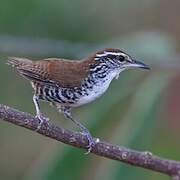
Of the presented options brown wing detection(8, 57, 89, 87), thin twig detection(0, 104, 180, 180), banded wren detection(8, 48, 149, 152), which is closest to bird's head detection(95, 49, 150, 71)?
banded wren detection(8, 48, 149, 152)

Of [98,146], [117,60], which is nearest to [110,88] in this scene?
[117,60]

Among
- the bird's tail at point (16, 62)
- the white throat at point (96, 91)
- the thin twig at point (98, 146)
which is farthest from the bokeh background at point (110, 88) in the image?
the thin twig at point (98, 146)

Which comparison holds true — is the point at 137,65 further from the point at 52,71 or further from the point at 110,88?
the point at 110,88

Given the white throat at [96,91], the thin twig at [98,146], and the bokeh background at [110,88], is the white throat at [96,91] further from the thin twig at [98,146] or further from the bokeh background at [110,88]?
the thin twig at [98,146]

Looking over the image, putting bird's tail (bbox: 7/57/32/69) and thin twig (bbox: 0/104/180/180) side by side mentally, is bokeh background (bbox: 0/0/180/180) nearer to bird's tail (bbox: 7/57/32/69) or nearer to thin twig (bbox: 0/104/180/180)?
bird's tail (bbox: 7/57/32/69)

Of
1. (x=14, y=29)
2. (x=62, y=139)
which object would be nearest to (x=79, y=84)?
(x=62, y=139)

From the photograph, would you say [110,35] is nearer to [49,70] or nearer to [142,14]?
[142,14]

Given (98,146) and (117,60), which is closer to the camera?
(98,146)
